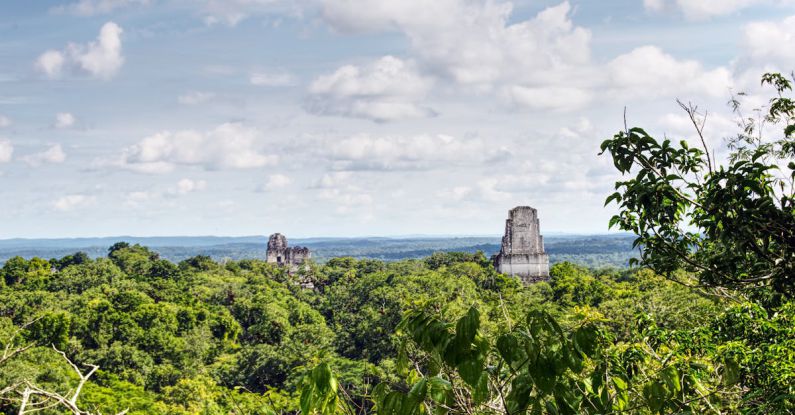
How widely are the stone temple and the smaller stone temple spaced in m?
26.2

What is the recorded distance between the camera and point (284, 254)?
78062 mm

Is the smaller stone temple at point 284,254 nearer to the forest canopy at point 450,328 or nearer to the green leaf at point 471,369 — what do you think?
the forest canopy at point 450,328

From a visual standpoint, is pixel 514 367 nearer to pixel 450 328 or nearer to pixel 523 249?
pixel 450 328

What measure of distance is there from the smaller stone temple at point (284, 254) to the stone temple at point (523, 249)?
2618 centimetres

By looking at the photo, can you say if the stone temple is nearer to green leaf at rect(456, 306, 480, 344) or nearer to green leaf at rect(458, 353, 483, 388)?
green leaf at rect(458, 353, 483, 388)

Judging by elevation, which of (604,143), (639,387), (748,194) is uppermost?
(604,143)

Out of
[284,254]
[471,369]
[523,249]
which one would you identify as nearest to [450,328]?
[471,369]

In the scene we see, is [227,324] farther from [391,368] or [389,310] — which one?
[391,368]

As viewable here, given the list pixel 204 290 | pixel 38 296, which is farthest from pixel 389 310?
pixel 38 296

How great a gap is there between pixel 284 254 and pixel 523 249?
111 ft

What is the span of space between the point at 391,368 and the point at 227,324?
51.0 feet

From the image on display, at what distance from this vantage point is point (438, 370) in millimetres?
3465

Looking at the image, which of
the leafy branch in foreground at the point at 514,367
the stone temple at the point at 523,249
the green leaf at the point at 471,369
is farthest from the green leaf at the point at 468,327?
the stone temple at the point at 523,249

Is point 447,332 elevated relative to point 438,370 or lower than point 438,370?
elevated
